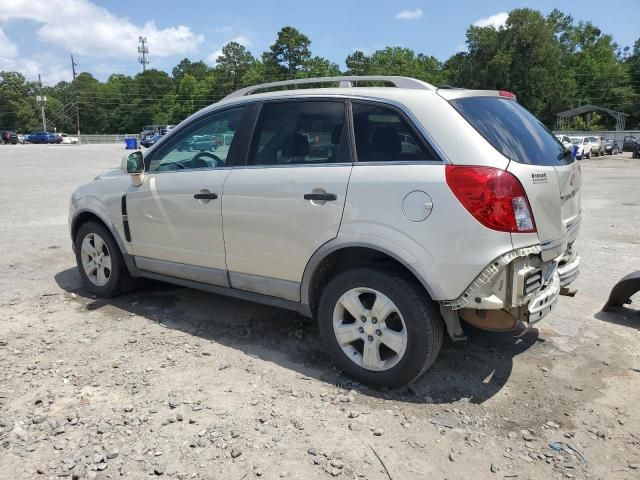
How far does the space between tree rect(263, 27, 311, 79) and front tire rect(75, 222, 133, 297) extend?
91.3 meters

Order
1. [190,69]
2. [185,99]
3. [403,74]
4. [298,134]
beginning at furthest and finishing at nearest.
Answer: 1. [190,69]
2. [185,99]
3. [403,74]
4. [298,134]

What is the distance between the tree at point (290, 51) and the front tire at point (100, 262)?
91270 mm

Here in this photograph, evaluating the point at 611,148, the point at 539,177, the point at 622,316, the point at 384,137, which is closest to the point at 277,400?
the point at 384,137

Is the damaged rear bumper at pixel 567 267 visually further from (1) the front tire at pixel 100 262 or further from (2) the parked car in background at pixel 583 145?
(2) the parked car in background at pixel 583 145

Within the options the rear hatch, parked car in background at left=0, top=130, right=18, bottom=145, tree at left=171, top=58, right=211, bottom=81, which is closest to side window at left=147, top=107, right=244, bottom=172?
the rear hatch

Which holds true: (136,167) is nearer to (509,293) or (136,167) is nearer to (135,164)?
(135,164)

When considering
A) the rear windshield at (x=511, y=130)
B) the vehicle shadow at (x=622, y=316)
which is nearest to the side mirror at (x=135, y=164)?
the rear windshield at (x=511, y=130)

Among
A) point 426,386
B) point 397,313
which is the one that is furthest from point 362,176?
point 426,386

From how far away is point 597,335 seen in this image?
14.1 feet

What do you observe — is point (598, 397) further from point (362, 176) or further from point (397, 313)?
point (362, 176)

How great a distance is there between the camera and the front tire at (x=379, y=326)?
3135 millimetres

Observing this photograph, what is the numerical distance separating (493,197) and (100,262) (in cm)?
385

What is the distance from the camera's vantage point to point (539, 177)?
10.1 ft

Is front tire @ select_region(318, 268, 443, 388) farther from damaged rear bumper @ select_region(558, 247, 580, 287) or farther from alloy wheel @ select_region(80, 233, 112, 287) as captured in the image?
alloy wheel @ select_region(80, 233, 112, 287)
